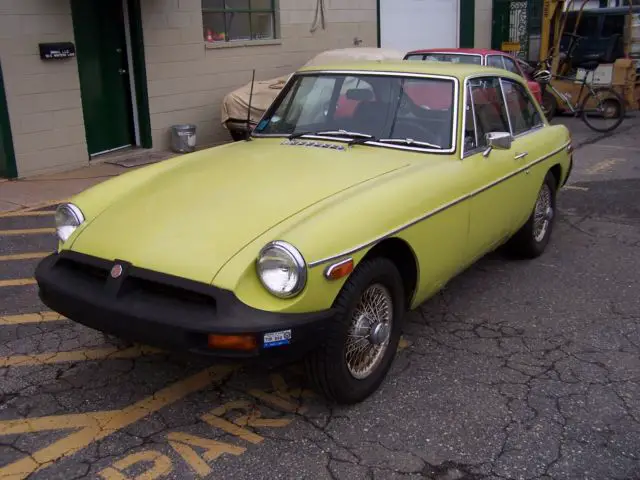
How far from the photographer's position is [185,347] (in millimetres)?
3084

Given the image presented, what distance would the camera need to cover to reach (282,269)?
10.3 ft

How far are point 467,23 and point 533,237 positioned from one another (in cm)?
1263

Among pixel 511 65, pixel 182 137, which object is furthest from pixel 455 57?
pixel 182 137

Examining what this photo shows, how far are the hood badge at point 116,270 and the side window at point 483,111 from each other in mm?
2296

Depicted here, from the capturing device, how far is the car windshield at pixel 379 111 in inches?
176

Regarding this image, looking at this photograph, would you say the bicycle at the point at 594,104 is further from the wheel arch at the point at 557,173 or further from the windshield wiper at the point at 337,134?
the windshield wiper at the point at 337,134

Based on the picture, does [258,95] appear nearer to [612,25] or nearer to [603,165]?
[603,165]

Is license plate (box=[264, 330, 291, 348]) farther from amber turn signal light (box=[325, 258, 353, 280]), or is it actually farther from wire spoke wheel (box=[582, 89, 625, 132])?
wire spoke wheel (box=[582, 89, 625, 132])

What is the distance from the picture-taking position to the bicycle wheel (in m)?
12.8

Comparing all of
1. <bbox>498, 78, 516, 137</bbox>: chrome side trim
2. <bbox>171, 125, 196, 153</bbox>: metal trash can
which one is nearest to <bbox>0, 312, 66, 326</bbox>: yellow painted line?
<bbox>498, 78, 516, 137</bbox>: chrome side trim

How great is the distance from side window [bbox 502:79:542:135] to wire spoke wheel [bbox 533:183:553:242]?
0.54 metres

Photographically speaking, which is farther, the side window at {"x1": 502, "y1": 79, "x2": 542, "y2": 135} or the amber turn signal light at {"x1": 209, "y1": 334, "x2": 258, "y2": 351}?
the side window at {"x1": 502, "y1": 79, "x2": 542, "y2": 135}

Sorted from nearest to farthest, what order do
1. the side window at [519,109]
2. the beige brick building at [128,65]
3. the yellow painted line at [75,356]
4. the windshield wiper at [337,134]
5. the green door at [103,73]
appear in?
the yellow painted line at [75,356], the windshield wiper at [337,134], the side window at [519,109], the beige brick building at [128,65], the green door at [103,73]

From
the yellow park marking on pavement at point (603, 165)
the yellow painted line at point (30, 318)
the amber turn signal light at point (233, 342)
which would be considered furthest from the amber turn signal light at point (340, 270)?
the yellow park marking on pavement at point (603, 165)
